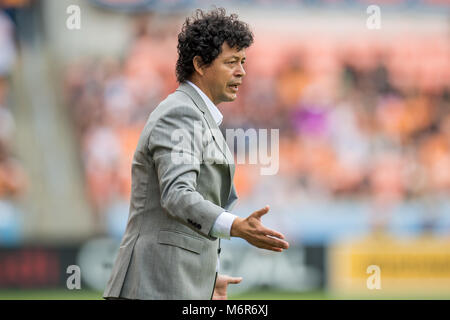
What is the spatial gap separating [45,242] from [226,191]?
691 cm

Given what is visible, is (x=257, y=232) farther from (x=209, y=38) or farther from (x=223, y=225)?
(x=209, y=38)

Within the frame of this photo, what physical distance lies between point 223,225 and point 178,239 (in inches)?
9.0

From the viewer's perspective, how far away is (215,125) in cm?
307

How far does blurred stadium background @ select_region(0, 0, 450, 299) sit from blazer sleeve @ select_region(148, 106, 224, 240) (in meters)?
6.67

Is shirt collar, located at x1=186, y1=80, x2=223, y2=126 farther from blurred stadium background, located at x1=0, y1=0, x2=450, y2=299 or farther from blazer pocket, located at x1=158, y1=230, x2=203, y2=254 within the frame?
blurred stadium background, located at x1=0, y1=0, x2=450, y2=299

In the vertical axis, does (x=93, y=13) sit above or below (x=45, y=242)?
above

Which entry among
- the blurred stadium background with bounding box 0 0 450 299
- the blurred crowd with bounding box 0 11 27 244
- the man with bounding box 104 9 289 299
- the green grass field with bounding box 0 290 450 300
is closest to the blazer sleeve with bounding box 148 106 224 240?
the man with bounding box 104 9 289 299

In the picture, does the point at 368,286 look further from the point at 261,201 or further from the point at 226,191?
the point at 226,191


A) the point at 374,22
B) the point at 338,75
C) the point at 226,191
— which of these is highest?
the point at 374,22

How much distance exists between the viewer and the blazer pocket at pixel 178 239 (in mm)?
2879

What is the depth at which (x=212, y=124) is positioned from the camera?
120 inches

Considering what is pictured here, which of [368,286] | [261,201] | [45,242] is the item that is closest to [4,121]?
[45,242]

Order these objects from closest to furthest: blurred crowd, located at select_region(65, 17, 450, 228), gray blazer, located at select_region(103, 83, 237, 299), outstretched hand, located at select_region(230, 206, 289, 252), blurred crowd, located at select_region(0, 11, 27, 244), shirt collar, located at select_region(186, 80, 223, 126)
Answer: outstretched hand, located at select_region(230, 206, 289, 252), gray blazer, located at select_region(103, 83, 237, 299), shirt collar, located at select_region(186, 80, 223, 126), blurred crowd, located at select_region(0, 11, 27, 244), blurred crowd, located at select_region(65, 17, 450, 228)

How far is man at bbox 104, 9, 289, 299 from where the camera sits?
2.73 m
